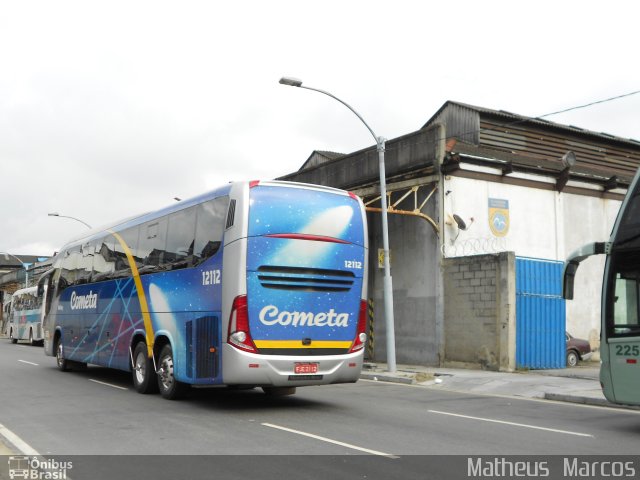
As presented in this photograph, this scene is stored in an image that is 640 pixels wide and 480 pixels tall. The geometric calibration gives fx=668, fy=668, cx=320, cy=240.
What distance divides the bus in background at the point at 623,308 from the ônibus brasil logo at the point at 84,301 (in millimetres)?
11451

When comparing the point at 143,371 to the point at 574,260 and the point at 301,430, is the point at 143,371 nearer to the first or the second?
the point at 301,430

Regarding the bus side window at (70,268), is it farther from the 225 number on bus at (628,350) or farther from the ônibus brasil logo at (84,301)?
the 225 number on bus at (628,350)

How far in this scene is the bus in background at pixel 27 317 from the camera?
3776 centimetres

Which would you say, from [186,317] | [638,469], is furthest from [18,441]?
[638,469]

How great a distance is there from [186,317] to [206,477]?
5297mm

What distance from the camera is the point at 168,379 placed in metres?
12.3

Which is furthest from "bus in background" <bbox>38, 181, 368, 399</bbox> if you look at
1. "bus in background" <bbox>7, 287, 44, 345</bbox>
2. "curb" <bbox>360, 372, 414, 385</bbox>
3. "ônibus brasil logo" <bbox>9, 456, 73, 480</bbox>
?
"bus in background" <bbox>7, 287, 44, 345</bbox>

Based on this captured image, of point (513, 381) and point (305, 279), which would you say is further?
point (513, 381)

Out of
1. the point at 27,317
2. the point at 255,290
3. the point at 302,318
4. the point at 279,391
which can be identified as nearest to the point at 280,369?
the point at 302,318

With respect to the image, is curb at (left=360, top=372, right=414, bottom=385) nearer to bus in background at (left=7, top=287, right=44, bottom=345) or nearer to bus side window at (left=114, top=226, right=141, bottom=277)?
bus side window at (left=114, top=226, right=141, bottom=277)

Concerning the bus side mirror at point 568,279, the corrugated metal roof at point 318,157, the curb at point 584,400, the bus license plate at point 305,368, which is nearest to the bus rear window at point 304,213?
the bus license plate at point 305,368

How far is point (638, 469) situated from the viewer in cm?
698

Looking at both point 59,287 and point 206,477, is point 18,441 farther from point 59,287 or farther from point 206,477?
point 59,287

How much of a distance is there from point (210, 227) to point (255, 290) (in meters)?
1.54
